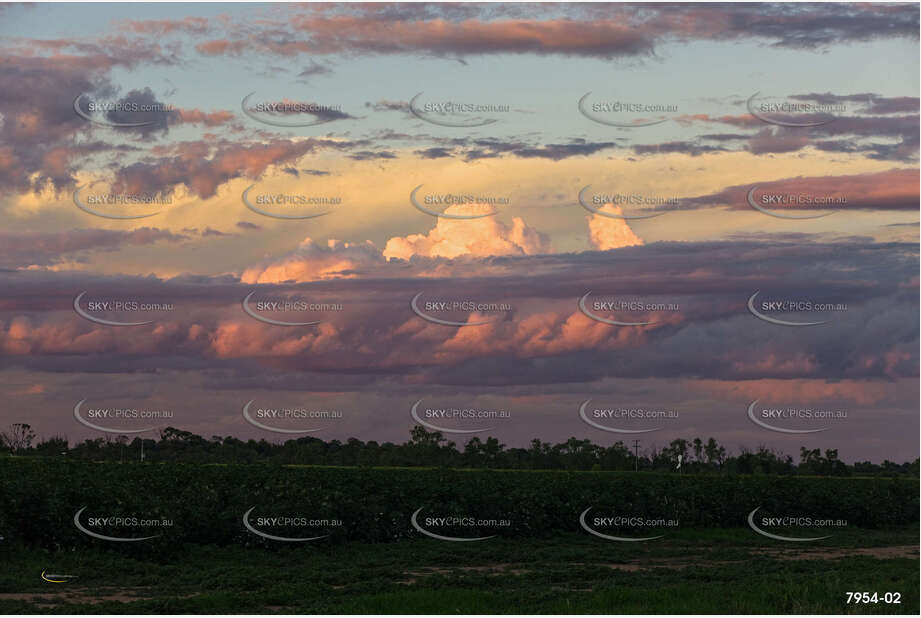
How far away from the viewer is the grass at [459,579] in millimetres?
15750

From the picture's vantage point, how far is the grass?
620 inches

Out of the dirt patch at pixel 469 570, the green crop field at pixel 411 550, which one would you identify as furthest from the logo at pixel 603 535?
the dirt patch at pixel 469 570

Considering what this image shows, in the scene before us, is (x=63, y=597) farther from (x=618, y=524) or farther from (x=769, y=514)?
(x=769, y=514)
